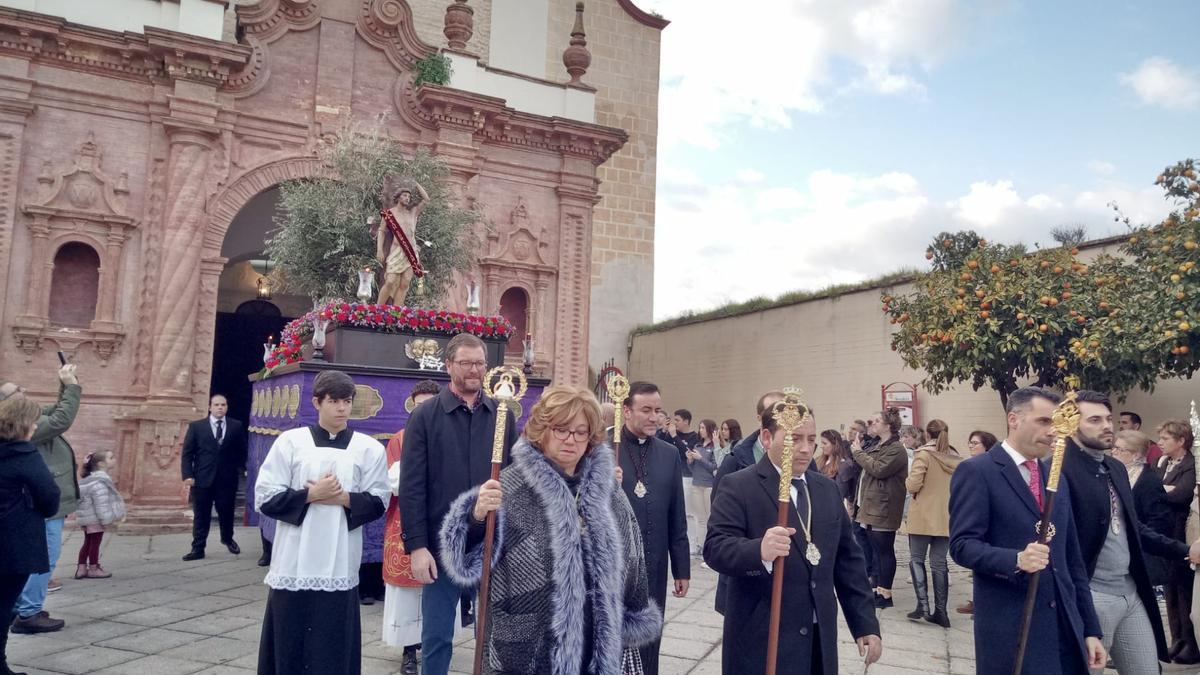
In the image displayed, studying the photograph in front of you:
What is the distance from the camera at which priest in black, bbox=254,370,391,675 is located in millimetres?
4141

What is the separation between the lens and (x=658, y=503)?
480 cm

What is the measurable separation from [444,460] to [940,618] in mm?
5017

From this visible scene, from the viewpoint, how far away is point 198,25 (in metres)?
13.6

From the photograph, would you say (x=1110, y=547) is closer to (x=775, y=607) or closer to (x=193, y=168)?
(x=775, y=607)

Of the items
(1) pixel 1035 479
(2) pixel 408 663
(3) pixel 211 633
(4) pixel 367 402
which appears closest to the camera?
(1) pixel 1035 479

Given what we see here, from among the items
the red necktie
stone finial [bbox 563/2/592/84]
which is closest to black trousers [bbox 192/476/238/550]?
the red necktie

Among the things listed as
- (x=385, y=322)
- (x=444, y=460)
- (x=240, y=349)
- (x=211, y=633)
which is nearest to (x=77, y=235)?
(x=240, y=349)

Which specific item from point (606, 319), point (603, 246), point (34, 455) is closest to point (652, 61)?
point (603, 246)

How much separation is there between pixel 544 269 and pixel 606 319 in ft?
25.4

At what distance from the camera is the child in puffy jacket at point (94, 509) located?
27.3ft

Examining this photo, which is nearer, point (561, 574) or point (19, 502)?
point (561, 574)

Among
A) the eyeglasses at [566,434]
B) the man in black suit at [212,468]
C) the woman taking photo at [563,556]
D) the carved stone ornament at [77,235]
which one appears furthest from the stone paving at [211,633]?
the carved stone ornament at [77,235]

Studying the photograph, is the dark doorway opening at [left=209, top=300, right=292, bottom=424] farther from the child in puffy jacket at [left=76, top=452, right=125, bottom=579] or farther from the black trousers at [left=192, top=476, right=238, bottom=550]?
the child in puffy jacket at [left=76, top=452, right=125, bottom=579]

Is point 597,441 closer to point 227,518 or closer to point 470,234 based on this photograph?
point 227,518
